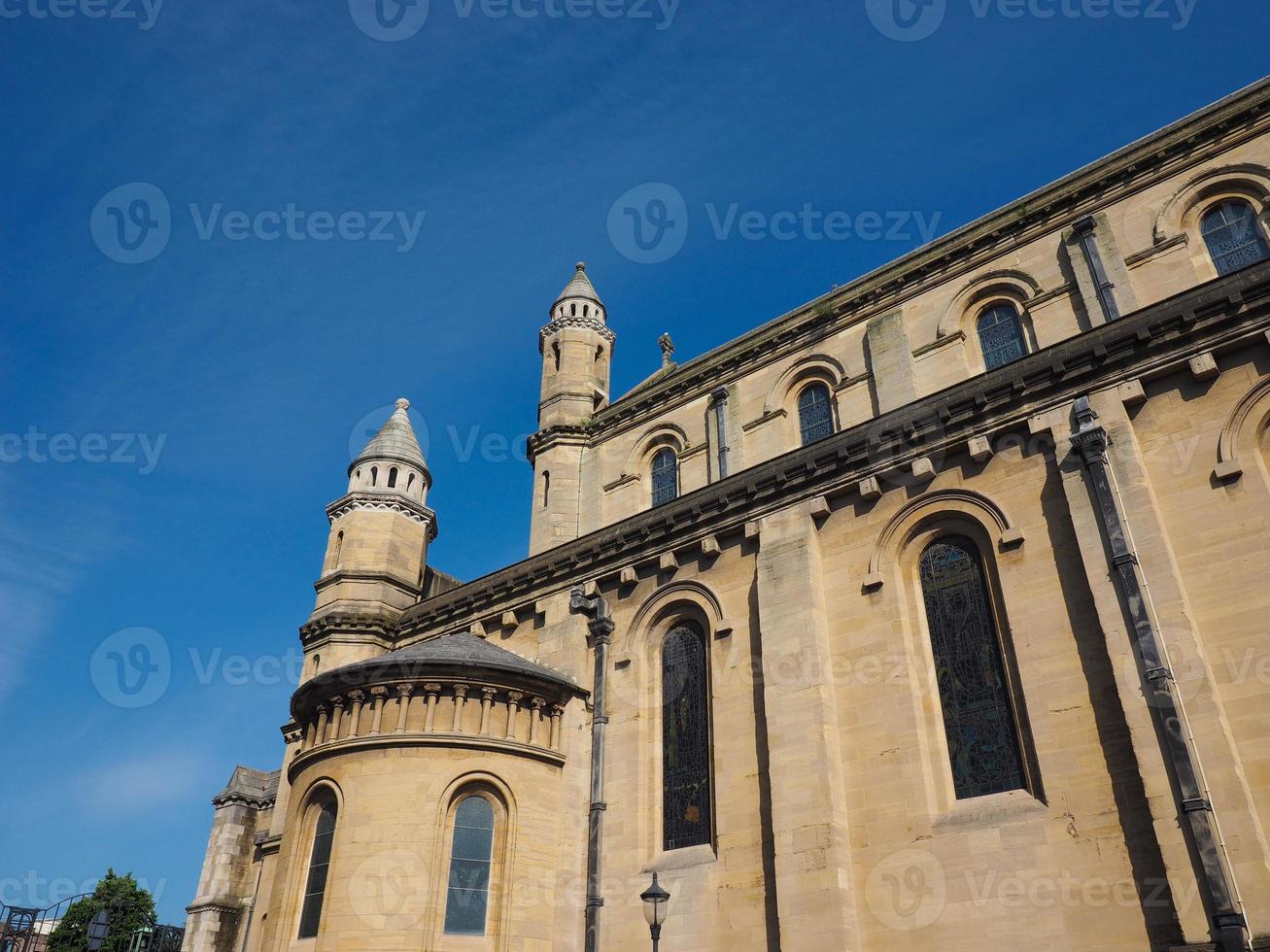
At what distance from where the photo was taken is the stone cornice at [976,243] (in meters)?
22.1

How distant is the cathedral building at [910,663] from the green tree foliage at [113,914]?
45.4 metres

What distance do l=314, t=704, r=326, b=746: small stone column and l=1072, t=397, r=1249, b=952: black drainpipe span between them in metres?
16.7

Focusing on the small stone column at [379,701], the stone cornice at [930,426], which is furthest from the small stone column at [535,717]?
the stone cornice at [930,426]

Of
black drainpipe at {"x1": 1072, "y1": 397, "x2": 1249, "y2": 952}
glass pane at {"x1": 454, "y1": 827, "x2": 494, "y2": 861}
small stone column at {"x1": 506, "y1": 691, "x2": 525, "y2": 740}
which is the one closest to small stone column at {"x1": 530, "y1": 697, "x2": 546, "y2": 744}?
small stone column at {"x1": 506, "y1": 691, "x2": 525, "y2": 740}

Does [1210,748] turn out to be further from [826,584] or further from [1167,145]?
[1167,145]

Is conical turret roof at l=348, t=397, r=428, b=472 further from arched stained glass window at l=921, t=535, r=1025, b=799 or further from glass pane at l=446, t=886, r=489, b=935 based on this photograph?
arched stained glass window at l=921, t=535, r=1025, b=799

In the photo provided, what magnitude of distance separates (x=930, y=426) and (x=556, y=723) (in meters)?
10.9

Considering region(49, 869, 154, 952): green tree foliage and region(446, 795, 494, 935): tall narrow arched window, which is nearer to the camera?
region(446, 795, 494, 935): tall narrow arched window

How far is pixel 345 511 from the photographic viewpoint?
1241 inches

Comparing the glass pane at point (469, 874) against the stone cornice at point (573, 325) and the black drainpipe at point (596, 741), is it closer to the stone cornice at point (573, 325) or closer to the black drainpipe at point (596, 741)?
the black drainpipe at point (596, 741)

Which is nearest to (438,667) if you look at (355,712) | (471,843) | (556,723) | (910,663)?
(355,712)

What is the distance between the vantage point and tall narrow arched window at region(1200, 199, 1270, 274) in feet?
67.7

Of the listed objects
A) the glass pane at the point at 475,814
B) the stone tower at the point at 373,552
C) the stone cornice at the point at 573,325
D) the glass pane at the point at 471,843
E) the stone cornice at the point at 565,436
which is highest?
the stone cornice at the point at 573,325

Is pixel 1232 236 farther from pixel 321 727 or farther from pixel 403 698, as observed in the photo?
pixel 321 727
